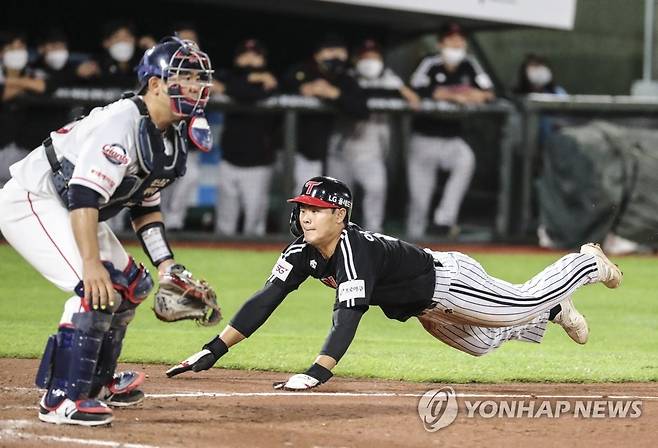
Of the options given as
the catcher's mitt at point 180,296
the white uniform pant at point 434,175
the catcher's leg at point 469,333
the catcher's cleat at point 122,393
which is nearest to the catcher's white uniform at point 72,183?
the catcher's mitt at point 180,296

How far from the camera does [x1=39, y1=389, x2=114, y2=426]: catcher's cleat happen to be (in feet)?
16.4

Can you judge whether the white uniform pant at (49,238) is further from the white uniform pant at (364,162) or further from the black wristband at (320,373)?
the white uniform pant at (364,162)

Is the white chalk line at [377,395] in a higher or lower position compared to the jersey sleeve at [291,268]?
lower

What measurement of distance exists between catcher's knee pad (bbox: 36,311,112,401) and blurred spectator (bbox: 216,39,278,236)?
784 centimetres

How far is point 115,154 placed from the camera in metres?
4.93

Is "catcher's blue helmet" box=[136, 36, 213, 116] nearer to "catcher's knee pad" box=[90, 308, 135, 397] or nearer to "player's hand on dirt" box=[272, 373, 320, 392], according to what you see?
"catcher's knee pad" box=[90, 308, 135, 397]

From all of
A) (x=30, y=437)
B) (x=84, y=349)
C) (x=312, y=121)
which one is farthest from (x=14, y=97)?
(x=30, y=437)

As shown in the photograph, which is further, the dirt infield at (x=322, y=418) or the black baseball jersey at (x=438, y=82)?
the black baseball jersey at (x=438, y=82)

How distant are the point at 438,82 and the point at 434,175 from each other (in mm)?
1032

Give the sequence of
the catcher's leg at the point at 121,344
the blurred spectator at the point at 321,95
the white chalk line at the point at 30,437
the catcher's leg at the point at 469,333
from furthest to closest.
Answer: the blurred spectator at the point at 321,95 < the catcher's leg at the point at 469,333 < the catcher's leg at the point at 121,344 < the white chalk line at the point at 30,437

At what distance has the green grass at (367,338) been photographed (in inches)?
276

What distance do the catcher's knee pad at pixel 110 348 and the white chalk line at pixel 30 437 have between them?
15.3 inches

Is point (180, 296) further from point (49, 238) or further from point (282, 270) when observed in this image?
point (282, 270)

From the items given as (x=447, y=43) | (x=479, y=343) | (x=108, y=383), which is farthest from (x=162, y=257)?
(x=447, y=43)
